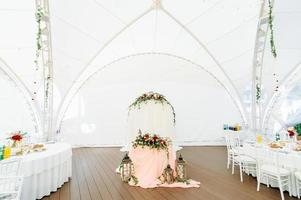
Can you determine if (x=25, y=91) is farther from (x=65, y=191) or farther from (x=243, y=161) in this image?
(x=243, y=161)

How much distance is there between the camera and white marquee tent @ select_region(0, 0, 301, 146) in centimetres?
657

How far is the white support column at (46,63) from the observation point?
18.9ft

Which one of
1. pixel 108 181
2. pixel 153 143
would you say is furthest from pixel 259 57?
pixel 108 181

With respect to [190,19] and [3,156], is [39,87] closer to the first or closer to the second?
[3,156]

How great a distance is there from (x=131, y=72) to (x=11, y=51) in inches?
224

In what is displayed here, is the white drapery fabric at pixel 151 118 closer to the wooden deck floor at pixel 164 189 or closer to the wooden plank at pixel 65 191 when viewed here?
the wooden deck floor at pixel 164 189

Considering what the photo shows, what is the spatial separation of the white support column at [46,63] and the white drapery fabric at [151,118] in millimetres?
3549

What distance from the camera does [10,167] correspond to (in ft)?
9.18

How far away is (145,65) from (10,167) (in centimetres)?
880

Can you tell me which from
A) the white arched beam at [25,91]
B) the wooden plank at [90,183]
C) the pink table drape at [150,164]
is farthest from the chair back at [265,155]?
the white arched beam at [25,91]

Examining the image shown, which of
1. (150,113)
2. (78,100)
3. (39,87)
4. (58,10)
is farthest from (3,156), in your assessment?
(78,100)

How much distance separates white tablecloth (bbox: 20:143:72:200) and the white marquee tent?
392cm

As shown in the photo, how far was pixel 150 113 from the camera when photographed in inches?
258

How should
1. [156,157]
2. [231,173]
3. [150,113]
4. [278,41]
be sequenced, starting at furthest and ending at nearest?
[278,41] < [150,113] < [231,173] < [156,157]
